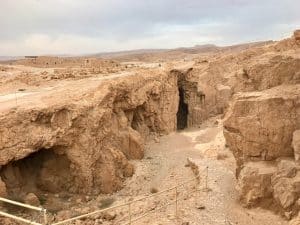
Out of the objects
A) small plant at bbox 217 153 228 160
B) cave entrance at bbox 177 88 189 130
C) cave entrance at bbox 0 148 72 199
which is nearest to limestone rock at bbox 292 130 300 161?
small plant at bbox 217 153 228 160

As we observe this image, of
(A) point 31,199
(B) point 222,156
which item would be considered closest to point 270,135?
(B) point 222,156

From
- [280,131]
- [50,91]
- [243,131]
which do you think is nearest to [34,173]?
[50,91]

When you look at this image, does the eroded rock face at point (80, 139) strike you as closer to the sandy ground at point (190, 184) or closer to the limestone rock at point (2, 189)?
the limestone rock at point (2, 189)

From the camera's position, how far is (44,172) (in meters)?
23.2

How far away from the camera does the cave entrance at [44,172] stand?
22922 millimetres

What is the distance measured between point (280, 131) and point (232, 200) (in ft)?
11.9

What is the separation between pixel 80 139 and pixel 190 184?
6138 mm

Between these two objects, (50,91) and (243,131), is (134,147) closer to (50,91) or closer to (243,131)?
(50,91)

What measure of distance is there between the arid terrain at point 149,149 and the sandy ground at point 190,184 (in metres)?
0.05

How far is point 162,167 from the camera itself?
2736cm

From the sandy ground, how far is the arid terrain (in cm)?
5

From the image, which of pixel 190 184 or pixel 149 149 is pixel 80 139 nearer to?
pixel 190 184

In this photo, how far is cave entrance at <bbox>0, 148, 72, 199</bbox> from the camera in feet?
75.2

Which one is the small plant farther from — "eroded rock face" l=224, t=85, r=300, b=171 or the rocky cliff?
"eroded rock face" l=224, t=85, r=300, b=171
